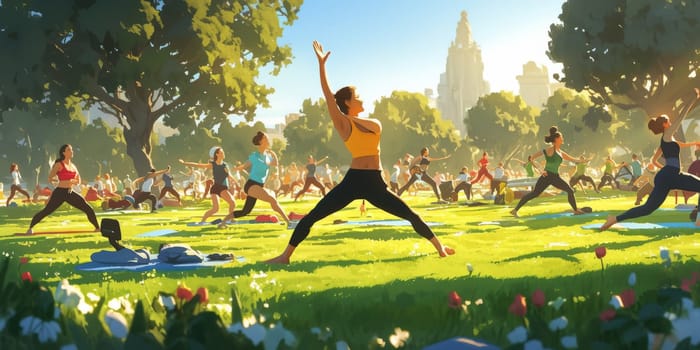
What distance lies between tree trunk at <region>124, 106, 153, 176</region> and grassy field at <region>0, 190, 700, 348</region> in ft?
59.9

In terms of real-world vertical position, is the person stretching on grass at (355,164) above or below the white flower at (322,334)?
above

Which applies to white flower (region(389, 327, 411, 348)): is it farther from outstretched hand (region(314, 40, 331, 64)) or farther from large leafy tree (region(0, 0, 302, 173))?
large leafy tree (region(0, 0, 302, 173))

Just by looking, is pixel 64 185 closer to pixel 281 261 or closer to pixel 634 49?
pixel 281 261

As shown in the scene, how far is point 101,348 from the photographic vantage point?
10.5 feet

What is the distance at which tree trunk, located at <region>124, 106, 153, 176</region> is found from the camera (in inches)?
1225

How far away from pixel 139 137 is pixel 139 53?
4.76 metres

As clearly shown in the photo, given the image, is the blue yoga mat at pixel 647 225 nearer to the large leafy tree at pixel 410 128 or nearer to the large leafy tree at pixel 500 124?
the large leafy tree at pixel 410 128

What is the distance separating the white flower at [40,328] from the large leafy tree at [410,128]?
76577mm

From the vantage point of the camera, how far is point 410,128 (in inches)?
3177

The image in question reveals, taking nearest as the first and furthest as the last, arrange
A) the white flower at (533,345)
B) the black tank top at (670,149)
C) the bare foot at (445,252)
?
the white flower at (533,345) → the bare foot at (445,252) → the black tank top at (670,149)

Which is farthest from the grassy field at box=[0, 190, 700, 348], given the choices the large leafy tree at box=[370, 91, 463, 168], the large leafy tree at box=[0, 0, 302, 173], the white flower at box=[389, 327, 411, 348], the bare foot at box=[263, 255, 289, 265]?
the large leafy tree at box=[370, 91, 463, 168]

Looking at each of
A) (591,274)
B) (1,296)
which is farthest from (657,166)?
(1,296)

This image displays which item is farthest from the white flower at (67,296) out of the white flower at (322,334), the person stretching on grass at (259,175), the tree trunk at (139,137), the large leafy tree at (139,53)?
the tree trunk at (139,137)

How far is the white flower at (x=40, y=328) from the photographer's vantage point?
350 cm
